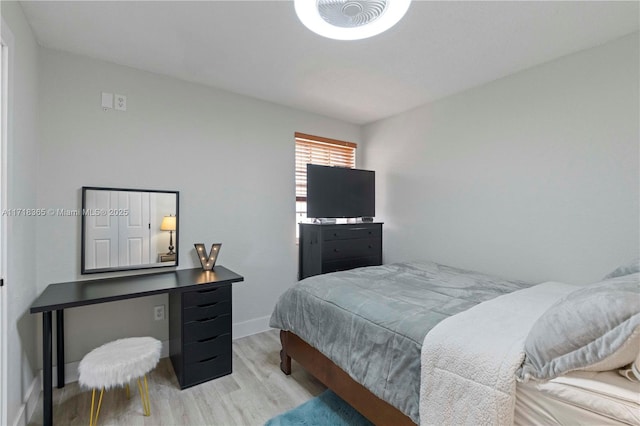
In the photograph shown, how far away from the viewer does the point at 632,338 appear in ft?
2.76

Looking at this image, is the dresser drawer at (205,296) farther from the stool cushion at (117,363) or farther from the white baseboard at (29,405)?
the white baseboard at (29,405)

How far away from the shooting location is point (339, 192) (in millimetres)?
3443

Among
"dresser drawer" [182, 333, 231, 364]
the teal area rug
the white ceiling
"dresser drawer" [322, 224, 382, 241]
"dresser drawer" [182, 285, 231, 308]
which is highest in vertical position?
the white ceiling

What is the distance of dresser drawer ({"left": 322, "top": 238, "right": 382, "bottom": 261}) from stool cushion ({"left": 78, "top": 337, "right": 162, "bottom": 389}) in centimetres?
175

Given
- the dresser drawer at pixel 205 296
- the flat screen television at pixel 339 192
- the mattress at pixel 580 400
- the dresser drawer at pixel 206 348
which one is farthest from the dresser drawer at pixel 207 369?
the mattress at pixel 580 400

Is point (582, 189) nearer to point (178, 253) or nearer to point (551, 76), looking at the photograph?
point (551, 76)

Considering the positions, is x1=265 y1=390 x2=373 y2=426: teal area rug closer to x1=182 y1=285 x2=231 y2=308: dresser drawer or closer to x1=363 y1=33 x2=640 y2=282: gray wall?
x1=182 y1=285 x2=231 y2=308: dresser drawer

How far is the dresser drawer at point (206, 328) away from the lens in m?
→ 2.17

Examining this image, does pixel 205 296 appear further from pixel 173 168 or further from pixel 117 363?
pixel 173 168

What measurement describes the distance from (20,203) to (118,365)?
110 cm

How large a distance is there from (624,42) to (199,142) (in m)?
3.39

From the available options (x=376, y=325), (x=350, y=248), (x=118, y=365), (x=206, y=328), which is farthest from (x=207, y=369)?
(x=350, y=248)

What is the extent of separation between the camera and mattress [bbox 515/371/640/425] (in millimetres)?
885

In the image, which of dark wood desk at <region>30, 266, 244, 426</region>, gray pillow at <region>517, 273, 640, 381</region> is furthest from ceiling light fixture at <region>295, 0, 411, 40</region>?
dark wood desk at <region>30, 266, 244, 426</region>
